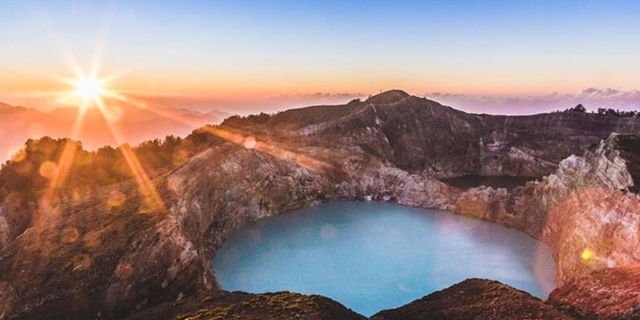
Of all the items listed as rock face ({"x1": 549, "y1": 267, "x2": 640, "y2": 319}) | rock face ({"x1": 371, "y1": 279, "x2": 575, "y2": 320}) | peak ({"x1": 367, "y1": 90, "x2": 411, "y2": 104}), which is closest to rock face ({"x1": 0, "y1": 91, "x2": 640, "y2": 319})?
rock face ({"x1": 549, "y1": 267, "x2": 640, "y2": 319})

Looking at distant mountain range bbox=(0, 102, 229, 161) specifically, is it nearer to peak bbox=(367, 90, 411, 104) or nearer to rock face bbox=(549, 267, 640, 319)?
peak bbox=(367, 90, 411, 104)

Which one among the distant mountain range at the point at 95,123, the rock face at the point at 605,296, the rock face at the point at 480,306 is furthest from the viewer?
the distant mountain range at the point at 95,123

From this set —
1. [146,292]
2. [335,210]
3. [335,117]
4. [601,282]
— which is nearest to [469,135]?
[335,117]

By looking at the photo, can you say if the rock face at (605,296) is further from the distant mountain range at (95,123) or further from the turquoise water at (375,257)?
the distant mountain range at (95,123)

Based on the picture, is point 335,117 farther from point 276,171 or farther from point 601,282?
point 601,282

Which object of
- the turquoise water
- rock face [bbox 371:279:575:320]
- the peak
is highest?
the peak

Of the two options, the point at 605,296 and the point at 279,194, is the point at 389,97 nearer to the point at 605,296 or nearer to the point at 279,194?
the point at 279,194

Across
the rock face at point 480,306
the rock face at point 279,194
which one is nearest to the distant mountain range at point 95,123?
the rock face at point 279,194
